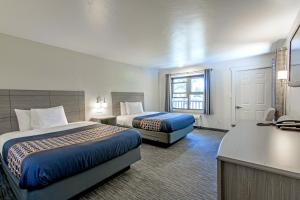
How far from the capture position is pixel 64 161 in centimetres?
172

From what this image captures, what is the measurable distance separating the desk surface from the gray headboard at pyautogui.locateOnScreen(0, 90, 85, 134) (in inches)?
146

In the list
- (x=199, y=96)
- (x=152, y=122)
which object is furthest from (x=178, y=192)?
(x=199, y=96)

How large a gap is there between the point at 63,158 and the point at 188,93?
212 inches

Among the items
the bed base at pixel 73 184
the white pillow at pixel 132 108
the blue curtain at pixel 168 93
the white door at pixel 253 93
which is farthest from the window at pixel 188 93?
the bed base at pixel 73 184

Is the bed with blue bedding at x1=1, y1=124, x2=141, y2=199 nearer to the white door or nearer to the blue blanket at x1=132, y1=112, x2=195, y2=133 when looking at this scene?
the blue blanket at x1=132, y1=112, x2=195, y2=133

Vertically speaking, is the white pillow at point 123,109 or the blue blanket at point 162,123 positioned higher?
the white pillow at point 123,109

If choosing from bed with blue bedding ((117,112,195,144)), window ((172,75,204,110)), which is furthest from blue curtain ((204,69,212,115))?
bed with blue bedding ((117,112,195,144))

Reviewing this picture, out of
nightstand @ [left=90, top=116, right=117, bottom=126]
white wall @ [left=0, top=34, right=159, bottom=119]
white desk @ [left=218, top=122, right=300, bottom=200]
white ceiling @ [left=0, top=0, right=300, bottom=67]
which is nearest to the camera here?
white desk @ [left=218, top=122, right=300, bottom=200]

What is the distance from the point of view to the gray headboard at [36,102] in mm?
2918

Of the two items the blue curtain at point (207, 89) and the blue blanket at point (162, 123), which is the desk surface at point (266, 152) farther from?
the blue curtain at point (207, 89)

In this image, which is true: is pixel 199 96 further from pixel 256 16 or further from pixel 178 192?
pixel 178 192

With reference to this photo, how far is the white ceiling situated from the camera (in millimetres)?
2039

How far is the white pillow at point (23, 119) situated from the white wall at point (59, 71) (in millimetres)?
535

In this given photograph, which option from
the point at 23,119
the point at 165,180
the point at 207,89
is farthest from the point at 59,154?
the point at 207,89
